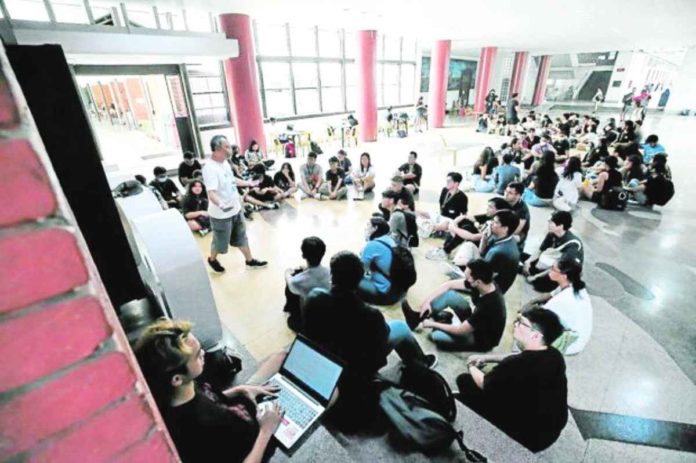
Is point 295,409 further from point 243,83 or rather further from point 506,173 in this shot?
point 243,83

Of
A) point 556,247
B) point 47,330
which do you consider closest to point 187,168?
point 556,247

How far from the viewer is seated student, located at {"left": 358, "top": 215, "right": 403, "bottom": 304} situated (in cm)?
315

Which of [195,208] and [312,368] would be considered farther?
[195,208]

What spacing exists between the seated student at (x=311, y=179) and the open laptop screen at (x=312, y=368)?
15.7 ft

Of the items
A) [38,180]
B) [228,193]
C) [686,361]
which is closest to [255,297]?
[228,193]

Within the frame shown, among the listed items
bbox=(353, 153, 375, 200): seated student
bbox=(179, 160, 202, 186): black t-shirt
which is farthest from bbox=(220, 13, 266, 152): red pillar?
bbox=(353, 153, 375, 200): seated student

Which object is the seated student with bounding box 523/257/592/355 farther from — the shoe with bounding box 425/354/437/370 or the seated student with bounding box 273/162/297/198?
the seated student with bounding box 273/162/297/198

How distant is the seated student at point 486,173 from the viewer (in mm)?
6637

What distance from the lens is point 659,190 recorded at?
5.64 m

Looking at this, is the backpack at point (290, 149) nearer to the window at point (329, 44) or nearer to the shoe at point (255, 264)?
the window at point (329, 44)

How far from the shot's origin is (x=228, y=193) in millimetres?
3533

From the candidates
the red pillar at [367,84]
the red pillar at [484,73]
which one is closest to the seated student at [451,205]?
the red pillar at [367,84]

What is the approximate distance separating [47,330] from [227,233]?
339cm

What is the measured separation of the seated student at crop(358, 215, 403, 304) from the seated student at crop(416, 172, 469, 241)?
1611 millimetres
